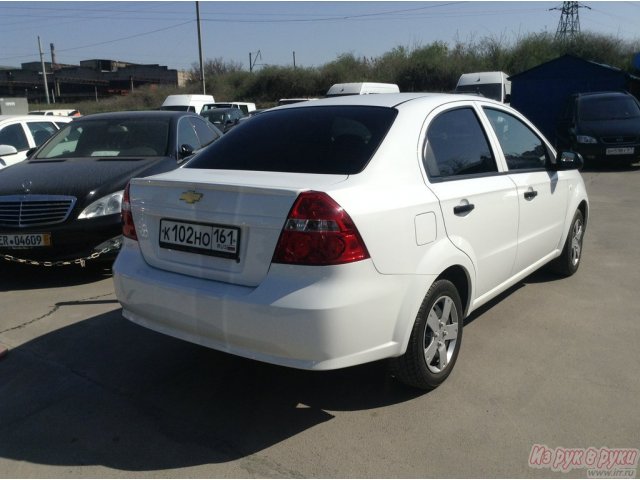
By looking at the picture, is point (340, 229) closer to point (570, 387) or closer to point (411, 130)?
point (411, 130)

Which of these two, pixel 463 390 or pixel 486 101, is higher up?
pixel 486 101

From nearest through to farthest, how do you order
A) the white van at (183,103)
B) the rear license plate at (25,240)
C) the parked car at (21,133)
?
the rear license plate at (25,240)
the parked car at (21,133)
the white van at (183,103)

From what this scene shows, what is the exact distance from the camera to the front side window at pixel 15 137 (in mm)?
8555

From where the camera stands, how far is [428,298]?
122 inches

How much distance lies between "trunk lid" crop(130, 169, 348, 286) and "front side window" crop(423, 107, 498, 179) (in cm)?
75

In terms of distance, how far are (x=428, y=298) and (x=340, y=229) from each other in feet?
2.40

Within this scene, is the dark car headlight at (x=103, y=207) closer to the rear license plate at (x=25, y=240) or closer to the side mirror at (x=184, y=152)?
the rear license plate at (x=25, y=240)

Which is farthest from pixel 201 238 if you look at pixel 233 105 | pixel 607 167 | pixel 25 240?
pixel 233 105

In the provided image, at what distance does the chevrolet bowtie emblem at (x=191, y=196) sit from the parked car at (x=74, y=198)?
2.57 meters

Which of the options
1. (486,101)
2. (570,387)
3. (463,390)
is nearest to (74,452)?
(463,390)

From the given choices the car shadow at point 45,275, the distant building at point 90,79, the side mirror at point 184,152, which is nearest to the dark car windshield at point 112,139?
the side mirror at point 184,152

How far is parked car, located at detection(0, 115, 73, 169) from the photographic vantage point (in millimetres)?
8469

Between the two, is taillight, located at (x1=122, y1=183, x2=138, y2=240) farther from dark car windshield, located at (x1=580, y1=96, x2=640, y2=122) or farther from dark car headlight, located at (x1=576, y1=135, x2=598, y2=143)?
dark car windshield, located at (x1=580, y1=96, x2=640, y2=122)

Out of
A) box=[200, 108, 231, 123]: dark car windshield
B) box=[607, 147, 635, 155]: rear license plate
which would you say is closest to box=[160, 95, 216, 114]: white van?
box=[200, 108, 231, 123]: dark car windshield
